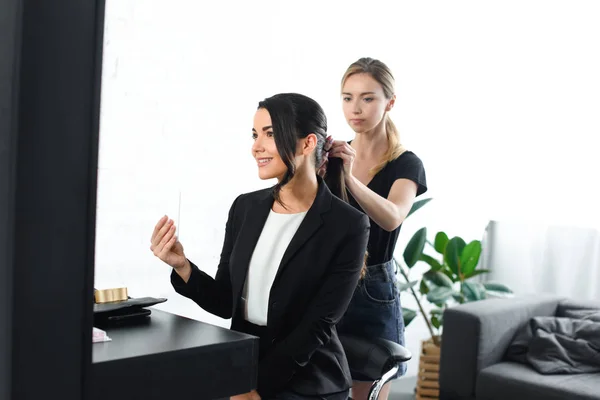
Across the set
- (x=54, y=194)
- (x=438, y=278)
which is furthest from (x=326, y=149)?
(x=438, y=278)

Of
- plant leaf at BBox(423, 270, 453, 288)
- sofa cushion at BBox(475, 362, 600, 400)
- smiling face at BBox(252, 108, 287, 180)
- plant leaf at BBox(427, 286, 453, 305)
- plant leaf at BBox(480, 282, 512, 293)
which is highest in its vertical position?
smiling face at BBox(252, 108, 287, 180)

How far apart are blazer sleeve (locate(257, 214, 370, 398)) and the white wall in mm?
1294

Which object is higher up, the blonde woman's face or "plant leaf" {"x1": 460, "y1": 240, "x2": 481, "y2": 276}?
the blonde woman's face

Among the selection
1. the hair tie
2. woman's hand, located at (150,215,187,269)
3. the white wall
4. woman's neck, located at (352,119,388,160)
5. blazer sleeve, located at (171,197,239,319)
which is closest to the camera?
woman's hand, located at (150,215,187,269)

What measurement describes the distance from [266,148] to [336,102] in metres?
2.19

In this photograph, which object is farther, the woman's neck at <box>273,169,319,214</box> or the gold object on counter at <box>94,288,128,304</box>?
the woman's neck at <box>273,169,319,214</box>

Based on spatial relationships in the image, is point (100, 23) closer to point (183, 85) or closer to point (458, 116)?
point (183, 85)

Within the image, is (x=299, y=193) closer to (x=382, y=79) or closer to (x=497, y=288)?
(x=382, y=79)

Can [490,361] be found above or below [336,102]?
below

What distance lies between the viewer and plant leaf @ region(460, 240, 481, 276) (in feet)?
12.5

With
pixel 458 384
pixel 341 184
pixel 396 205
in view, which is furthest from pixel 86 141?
pixel 458 384

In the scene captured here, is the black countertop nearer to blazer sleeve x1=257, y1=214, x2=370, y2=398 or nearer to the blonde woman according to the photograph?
blazer sleeve x1=257, y1=214, x2=370, y2=398

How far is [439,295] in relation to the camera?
3.70 metres

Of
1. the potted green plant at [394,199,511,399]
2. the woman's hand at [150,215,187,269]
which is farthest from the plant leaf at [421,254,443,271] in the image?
the woman's hand at [150,215,187,269]
